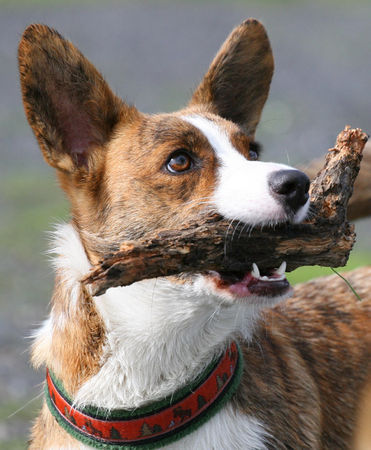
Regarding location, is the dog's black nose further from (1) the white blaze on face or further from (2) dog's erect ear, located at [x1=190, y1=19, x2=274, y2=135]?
(2) dog's erect ear, located at [x1=190, y1=19, x2=274, y2=135]

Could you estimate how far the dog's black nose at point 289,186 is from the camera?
3494mm

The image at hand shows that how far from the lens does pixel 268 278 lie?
3596 millimetres

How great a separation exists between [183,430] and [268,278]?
0.81 m

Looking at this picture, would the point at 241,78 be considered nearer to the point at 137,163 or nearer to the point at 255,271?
the point at 137,163

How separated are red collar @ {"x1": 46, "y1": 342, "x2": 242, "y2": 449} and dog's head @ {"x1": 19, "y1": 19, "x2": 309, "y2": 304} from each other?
0.53 meters

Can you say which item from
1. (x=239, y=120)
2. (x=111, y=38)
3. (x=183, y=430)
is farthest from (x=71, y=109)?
(x=111, y=38)

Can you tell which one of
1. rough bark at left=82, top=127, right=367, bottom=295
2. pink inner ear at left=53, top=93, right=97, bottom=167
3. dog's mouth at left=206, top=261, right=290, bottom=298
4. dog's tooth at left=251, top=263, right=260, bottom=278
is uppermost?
pink inner ear at left=53, top=93, right=97, bottom=167

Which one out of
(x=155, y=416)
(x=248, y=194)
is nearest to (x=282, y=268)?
(x=248, y=194)

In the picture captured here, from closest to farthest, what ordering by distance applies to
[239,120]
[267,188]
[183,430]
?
[267,188]
[183,430]
[239,120]

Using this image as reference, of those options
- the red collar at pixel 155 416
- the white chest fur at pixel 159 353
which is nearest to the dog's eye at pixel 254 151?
the white chest fur at pixel 159 353

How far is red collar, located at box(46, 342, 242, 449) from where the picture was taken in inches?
149

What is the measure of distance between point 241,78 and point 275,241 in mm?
1588

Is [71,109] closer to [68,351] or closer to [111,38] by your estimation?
[68,351]

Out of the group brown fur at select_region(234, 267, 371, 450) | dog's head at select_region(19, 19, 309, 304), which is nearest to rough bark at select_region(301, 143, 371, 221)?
brown fur at select_region(234, 267, 371, 450)
